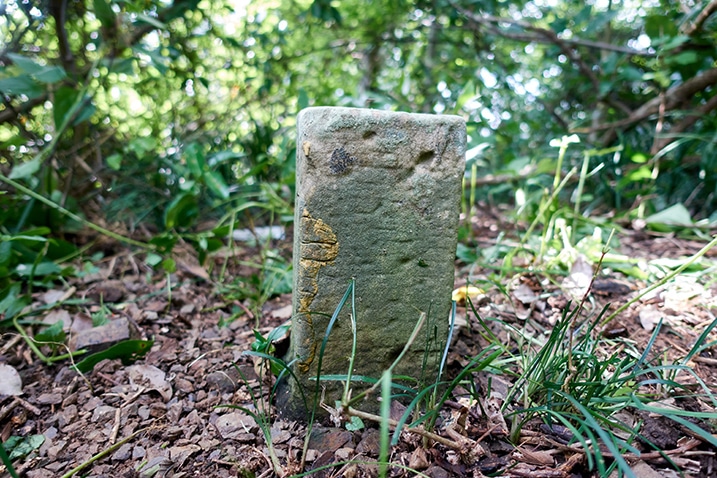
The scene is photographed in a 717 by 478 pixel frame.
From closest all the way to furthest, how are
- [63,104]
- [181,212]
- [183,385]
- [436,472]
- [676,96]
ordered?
[436,472]
[183,385]
[63,104]
[181,212]
[676,96]

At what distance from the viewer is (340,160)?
1.00 m

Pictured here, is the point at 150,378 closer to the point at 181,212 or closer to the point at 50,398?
the point at 50,398

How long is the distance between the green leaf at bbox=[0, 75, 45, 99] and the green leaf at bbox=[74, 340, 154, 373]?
1.07 metres

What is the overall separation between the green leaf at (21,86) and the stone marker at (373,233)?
1.33 metres

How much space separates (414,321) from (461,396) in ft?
0.72

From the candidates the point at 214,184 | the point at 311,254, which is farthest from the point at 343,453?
the point at 214,184

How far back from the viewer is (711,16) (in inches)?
89.5

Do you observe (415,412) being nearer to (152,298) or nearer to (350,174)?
(350,174)

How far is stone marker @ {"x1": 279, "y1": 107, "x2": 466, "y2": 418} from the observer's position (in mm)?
1000

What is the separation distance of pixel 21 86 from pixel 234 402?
1.44m

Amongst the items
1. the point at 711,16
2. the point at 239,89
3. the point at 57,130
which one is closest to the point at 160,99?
the point at 239,89

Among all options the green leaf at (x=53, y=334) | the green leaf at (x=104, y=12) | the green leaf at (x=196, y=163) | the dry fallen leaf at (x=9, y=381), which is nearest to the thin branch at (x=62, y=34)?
the green leaf at (x=104, y=12)

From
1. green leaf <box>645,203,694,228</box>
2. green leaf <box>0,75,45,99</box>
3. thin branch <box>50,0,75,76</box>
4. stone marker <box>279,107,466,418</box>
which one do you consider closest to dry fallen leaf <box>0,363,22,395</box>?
stone marker <box>279,107,466,418</box>

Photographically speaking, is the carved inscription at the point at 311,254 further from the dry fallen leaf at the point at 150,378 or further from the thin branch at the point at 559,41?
the thin branch at the point at 559,41
